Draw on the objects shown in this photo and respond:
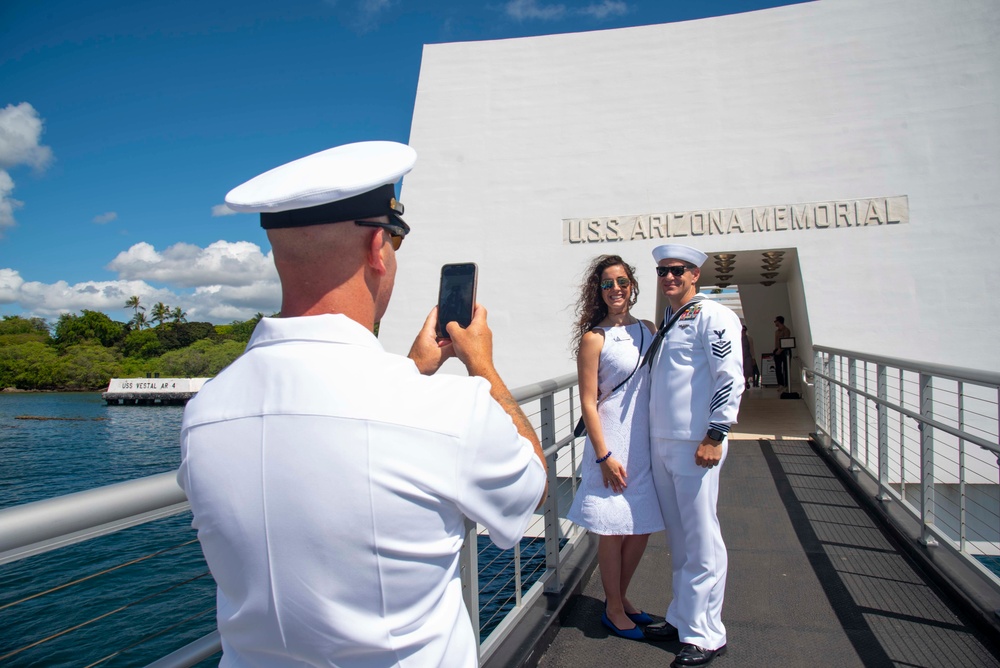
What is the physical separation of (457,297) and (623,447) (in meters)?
1.85

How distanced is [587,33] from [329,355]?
10940mm

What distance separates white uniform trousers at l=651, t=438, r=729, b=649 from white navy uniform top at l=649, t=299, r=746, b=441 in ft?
0.31

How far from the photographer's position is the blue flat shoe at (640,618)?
320cm

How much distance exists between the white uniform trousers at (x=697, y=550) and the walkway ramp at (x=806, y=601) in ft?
0.59

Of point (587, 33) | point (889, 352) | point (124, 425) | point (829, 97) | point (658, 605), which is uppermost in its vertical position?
point (587, 33)

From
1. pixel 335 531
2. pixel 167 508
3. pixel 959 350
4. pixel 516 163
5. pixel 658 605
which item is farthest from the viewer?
pixel 516 163

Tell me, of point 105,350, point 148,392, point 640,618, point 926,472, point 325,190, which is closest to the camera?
point 325,190

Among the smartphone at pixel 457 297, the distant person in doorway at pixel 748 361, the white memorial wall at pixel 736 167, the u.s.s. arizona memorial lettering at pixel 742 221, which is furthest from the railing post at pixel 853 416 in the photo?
the distant person in doorway at pixel 748 361

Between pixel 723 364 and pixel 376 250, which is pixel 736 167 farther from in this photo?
pixel 376 250

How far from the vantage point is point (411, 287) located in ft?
35.2

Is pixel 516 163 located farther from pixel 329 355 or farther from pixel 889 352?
pixel 329 355

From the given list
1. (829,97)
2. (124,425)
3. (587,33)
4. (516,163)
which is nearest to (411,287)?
(516,163)

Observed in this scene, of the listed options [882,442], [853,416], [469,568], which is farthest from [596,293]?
[853,416]

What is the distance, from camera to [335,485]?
0.93 meters
